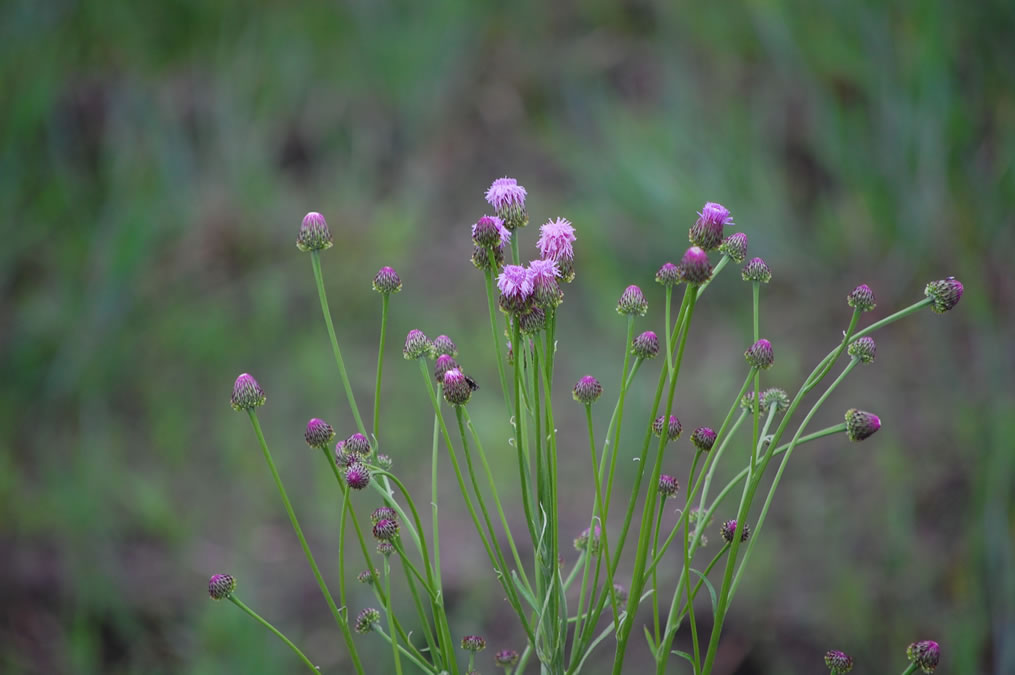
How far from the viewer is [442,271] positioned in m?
2.36

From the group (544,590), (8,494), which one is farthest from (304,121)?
(544,590)

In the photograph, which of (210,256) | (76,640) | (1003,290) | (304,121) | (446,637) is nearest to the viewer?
(446,637)

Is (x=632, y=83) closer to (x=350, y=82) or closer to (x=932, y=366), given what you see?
(x=350, y=82)

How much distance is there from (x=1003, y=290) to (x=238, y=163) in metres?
1.93

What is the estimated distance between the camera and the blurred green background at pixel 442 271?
1650mm

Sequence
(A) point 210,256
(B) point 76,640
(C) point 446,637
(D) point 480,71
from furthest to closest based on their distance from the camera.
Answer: (D) point 480,71
(A) point 210,256
(B) point 76,640
(C) point 446,637

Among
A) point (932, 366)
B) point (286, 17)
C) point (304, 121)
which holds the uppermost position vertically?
point (286, 17)

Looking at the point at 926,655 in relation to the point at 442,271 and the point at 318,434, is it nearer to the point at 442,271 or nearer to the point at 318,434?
the point at 318,434

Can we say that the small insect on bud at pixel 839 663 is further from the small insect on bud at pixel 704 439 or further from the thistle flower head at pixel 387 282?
the thistle flower head at pixel 387 282

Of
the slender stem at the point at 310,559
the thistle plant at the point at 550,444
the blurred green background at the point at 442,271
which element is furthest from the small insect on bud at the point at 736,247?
the blurred green background at the point at 442,271

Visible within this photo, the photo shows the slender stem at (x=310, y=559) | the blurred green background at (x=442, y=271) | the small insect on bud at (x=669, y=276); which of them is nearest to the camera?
the slender stem at (x=310, y=559)

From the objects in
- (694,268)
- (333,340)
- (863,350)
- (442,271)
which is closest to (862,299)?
(863,350)

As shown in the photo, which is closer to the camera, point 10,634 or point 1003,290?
point 10,634

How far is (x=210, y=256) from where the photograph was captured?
2287 millimetres
